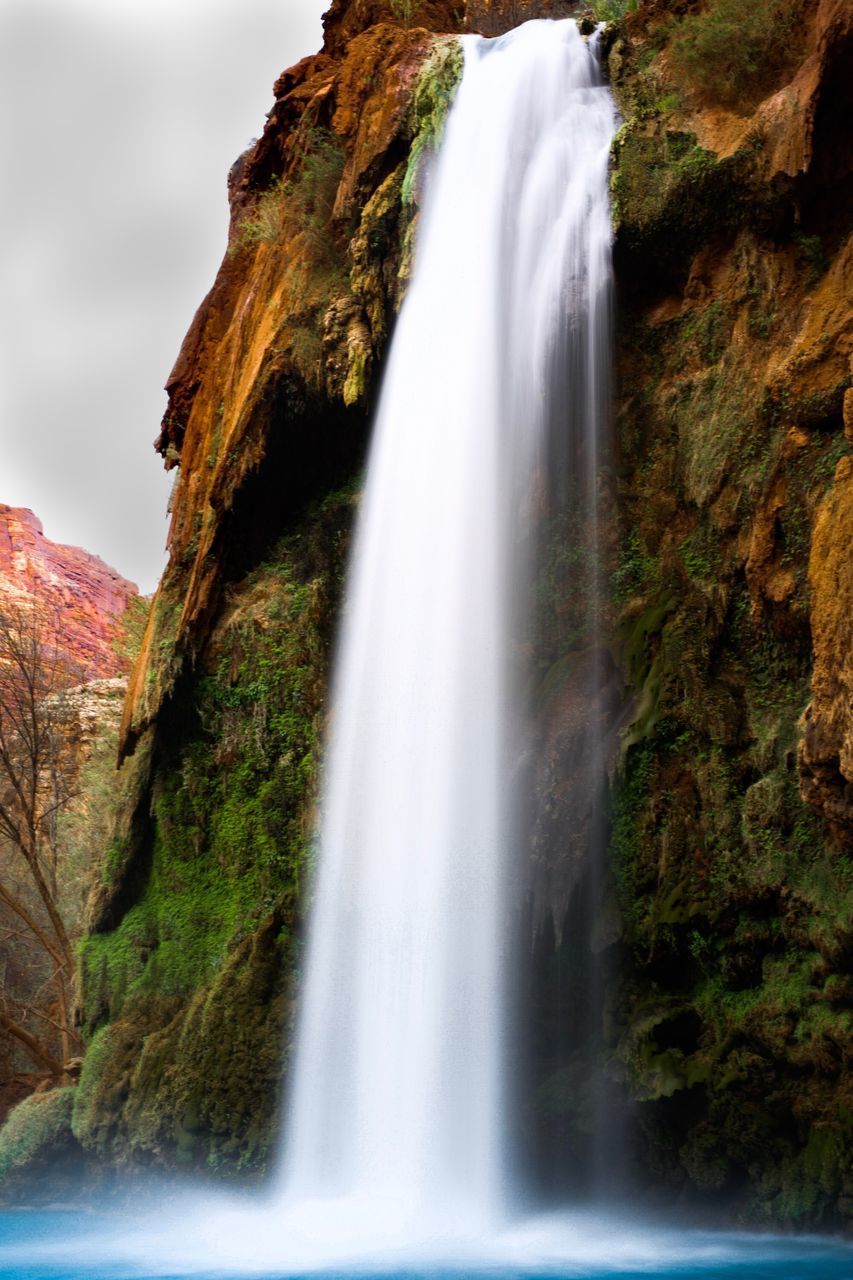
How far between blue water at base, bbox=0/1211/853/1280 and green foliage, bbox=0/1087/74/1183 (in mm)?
4220

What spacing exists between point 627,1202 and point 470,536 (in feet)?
21.5

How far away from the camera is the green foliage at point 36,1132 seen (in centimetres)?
1323

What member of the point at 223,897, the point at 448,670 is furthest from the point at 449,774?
the point at 223,897

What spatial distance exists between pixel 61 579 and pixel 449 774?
5515 cm

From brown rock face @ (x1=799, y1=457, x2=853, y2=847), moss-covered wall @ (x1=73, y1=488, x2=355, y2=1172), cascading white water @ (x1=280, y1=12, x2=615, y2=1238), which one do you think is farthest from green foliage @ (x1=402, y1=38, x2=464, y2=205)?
brown rock face @ (x1=799, y1=457, x2=853, y2=847)

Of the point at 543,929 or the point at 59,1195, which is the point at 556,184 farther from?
the point at 59,1195

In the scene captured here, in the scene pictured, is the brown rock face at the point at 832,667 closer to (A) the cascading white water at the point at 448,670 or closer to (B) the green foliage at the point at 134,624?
(A) the cascading white water at the point at 448,670

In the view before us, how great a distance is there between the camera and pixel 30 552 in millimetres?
62188

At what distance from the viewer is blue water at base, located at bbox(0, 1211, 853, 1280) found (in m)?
6.66

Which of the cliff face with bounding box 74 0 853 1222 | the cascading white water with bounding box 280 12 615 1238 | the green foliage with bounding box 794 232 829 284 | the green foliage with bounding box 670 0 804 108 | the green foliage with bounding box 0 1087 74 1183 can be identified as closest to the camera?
the cliff face with bounding box 74 0 853 1222

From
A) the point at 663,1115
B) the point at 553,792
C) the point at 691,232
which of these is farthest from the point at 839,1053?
the point at 691,232

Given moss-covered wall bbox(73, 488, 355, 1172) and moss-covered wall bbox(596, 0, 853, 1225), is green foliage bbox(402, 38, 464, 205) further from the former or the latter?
moss-covered wall bbox(73, 488, 355, 1172)

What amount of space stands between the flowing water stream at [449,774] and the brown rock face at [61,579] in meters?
40.0

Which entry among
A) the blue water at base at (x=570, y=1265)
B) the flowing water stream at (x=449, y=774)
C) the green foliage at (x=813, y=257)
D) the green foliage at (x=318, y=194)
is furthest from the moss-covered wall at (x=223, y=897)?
the green foliage at (x=813, y=257)
